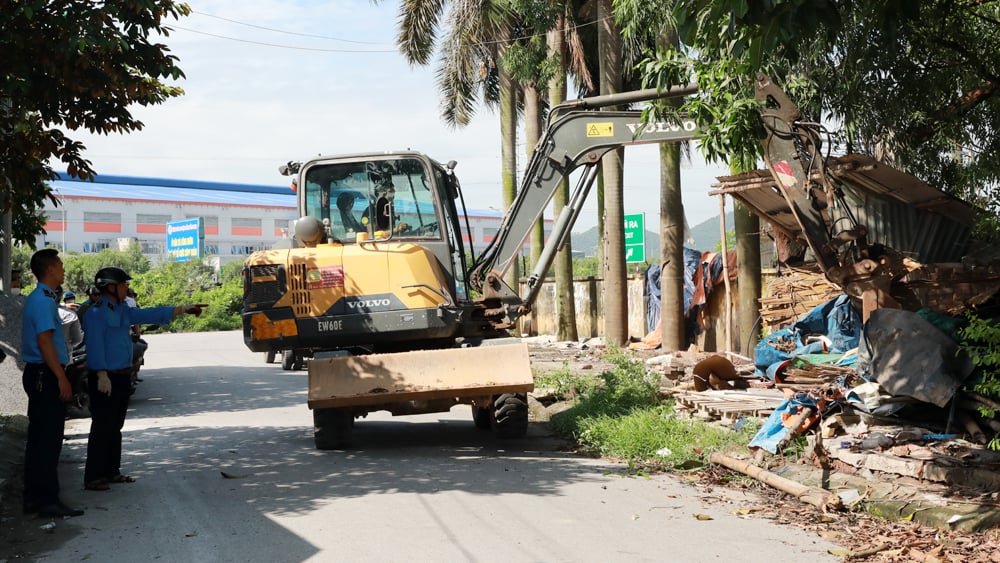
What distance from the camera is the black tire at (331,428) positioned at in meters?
10.1

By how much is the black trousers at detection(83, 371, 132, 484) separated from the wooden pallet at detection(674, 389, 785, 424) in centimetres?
585

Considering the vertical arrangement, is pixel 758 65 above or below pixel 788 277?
above

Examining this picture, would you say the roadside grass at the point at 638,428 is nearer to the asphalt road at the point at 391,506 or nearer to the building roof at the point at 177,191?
the asphalt road at the point at 391,506

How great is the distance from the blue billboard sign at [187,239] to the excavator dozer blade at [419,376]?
170 feet

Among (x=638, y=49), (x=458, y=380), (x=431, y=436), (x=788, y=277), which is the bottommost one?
(x=431, y=436)

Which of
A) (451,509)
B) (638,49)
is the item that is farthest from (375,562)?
(638,49)

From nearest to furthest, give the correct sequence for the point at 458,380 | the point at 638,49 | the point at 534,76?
the point at 458,380 < the point at 638,49 < the point at 534,76

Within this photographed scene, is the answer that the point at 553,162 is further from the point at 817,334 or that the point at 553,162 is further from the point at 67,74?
the point at 67,74

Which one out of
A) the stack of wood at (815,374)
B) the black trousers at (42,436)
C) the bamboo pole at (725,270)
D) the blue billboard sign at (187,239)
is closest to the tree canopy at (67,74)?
the black trousers at (42,436)

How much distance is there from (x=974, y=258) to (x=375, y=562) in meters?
8.20

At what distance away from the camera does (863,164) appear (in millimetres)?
11680

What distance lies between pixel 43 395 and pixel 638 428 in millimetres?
5658

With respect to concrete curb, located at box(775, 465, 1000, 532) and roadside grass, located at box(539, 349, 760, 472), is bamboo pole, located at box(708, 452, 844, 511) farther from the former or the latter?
roadside grass, located at box(539, 349, 760, 472)

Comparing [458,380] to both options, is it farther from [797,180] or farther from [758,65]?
[758,65]
